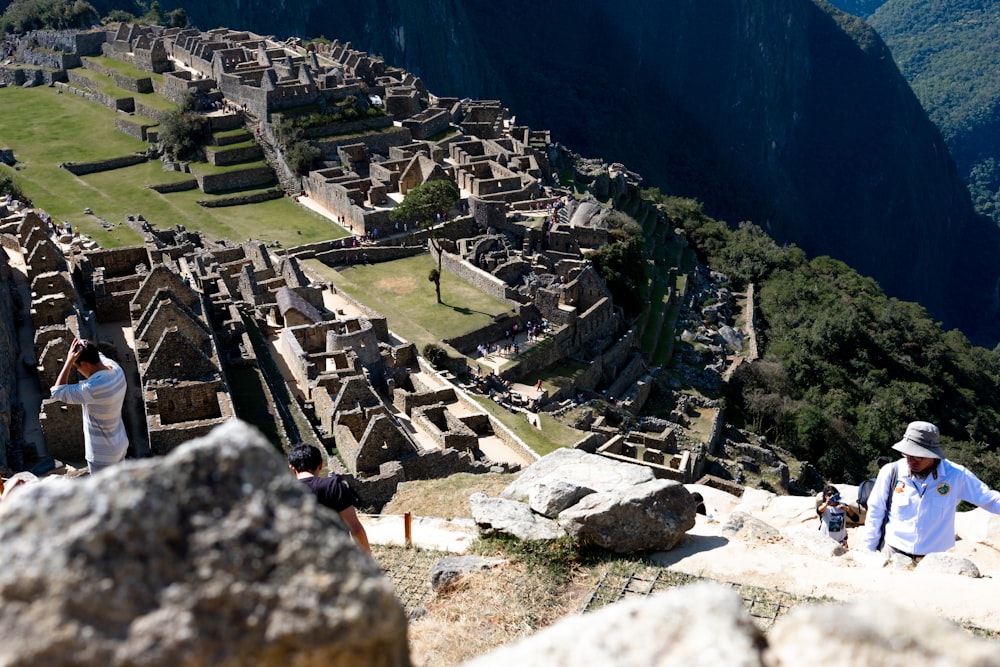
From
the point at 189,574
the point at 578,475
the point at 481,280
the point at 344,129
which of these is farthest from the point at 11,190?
the point at 189,574

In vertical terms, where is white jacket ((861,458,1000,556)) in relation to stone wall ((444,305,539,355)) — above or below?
above

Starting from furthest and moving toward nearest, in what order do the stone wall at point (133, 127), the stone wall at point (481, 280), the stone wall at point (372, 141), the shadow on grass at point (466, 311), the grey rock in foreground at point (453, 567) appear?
the stone wall at point (133, 127) → the stone wall at point (372, 141) → the stone wall at point (481, 280) → the shadow on grass at point (466, 311) → the grey rock in foreground at point (453, 567)

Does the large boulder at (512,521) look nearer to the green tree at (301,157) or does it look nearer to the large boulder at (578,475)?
the large boulder at (578,475)

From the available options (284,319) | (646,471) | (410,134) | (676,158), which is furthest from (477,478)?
(676,158)

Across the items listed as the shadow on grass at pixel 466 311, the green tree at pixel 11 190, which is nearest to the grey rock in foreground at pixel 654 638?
the shadow on grass at pixel 466 311

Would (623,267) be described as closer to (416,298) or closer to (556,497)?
(416,298)

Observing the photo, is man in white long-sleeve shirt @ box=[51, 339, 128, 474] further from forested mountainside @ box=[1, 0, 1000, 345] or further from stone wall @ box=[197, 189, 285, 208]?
forested mountainside @ box=[1, 0, 1000, 345]

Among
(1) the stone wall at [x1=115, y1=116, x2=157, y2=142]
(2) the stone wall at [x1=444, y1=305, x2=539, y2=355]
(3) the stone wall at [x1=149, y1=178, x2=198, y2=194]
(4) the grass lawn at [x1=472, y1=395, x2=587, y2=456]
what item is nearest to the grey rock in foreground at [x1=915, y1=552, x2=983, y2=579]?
(4) the grass lawn at [x1=472, y1=395, x2=587, y2=456]
